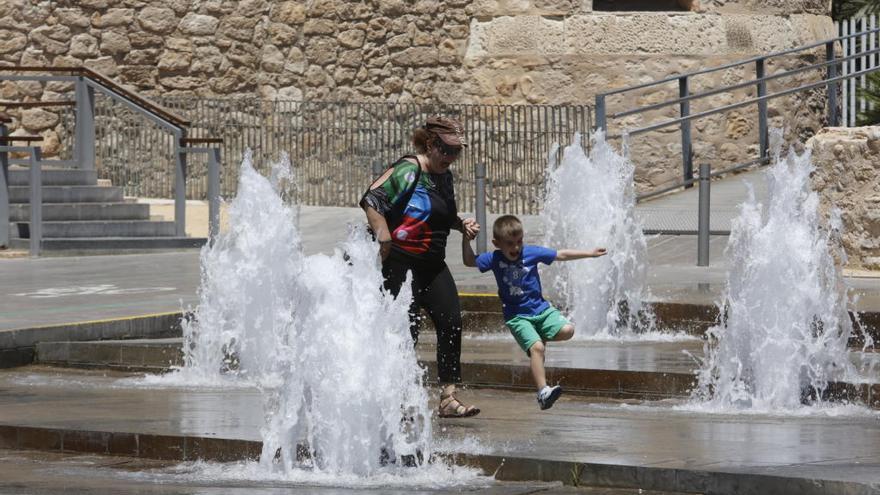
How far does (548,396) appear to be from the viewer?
26.2ft

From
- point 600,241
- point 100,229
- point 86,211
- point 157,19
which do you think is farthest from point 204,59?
point 600,241

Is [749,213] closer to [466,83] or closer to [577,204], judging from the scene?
[577,204]

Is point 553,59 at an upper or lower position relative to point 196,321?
upper

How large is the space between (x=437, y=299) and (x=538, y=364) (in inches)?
21.3

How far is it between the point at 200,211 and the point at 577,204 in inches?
315

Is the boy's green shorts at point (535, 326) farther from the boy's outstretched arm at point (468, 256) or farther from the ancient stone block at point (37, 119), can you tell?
the ancient stone block at point (37, 119)

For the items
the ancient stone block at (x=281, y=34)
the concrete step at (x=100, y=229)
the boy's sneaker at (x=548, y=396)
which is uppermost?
the ancient stone block at (x=281, y=34)

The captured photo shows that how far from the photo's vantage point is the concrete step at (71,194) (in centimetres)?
1798

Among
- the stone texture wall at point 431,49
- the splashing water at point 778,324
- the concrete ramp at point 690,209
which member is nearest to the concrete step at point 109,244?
the concrete ramp at point 690,209

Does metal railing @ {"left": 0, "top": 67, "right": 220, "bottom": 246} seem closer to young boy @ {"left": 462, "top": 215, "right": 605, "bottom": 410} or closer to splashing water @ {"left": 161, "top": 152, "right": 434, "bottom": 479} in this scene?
young boy @ {"left": 462, "top": 215, "right": 605, "bottom": 410}

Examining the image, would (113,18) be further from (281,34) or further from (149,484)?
(149,484)

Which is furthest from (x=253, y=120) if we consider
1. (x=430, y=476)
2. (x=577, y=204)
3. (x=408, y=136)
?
(x=430, y=476)

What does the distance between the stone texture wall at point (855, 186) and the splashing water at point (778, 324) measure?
13.5 feet

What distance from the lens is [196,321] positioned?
35.4 feet
